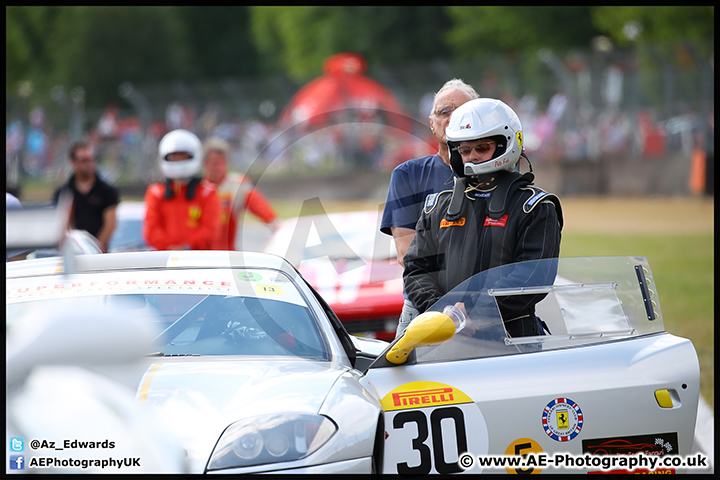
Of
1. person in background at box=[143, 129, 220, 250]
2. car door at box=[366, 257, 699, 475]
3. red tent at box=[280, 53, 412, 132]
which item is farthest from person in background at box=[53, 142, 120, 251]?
red tent at box=[280, 53, 412, 132]

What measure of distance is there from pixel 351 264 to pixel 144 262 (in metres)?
3.42

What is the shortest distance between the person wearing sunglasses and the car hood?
0.75 m

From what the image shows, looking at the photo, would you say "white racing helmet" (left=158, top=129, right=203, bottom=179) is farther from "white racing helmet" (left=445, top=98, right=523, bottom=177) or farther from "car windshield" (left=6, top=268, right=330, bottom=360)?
"white racing helmet" (left=445, top=98, right=523, bottom=177)

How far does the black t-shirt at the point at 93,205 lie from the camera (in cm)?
916

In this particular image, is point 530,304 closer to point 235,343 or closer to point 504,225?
point 504,225

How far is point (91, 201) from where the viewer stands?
917 centimetres

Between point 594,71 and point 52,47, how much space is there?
45670 mm

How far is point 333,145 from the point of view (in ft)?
96.6

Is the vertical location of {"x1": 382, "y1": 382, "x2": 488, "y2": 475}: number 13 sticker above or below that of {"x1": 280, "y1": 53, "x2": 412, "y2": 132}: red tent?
below

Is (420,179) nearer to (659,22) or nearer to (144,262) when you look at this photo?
(144,262)

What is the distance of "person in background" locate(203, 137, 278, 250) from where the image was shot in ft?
27.9

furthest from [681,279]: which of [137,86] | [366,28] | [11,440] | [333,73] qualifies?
[137,86]

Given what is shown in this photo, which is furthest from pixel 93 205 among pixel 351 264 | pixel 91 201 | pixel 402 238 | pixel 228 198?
pixel 402 238

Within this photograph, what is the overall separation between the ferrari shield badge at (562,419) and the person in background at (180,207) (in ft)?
15.6
